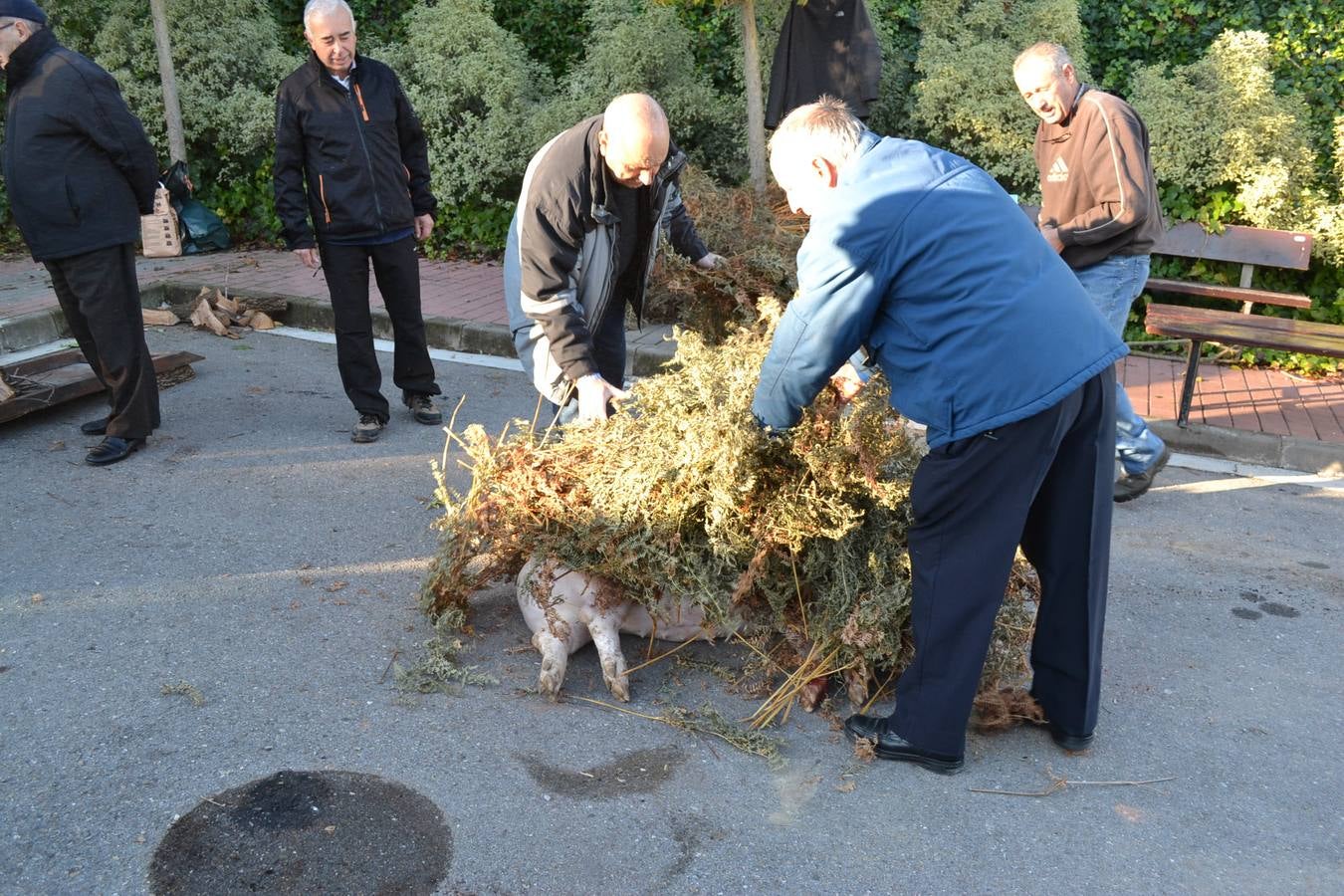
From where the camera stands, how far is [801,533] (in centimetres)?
341

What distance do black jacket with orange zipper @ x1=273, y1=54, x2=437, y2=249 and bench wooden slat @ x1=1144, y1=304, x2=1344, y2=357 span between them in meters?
4.25

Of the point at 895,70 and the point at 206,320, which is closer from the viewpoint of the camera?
the point at 206,320

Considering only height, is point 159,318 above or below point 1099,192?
below

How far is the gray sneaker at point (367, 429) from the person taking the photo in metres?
5.90

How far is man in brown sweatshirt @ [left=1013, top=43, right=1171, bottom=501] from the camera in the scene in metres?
4.91

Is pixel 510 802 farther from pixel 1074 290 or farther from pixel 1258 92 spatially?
pixel 1258 92

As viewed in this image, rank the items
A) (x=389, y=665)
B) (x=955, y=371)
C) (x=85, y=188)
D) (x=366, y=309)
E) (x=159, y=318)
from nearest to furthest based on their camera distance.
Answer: (x=955, y=371)
(x=389, y=665)
(x=85, y=188)
(x=366, y=309)
(x=159, y=318)

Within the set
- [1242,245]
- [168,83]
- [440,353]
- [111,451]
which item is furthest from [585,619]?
[168,83]

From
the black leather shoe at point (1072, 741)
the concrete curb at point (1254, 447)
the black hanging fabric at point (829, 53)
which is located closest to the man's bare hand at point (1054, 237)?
the concrete curb at point (1254, 447)

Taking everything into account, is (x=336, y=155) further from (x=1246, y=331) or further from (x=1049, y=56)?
(x=1246, y=331)

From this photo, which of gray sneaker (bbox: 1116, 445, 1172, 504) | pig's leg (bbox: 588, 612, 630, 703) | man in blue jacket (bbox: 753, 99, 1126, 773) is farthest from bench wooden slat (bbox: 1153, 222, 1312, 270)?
pig's leg (bbox: 588, 612, 630, 703)

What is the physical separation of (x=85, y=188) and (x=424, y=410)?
198 centimetres

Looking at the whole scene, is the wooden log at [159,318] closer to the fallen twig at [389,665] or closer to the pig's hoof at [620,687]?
the fallen twig at [389,665]

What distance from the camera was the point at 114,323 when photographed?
5488 mm
